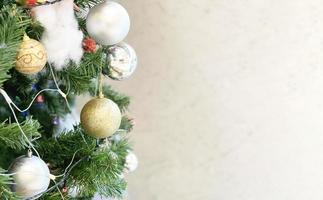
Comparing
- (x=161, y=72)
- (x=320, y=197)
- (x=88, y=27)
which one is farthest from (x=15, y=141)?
(x=320, y=197)

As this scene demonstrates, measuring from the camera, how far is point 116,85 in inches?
38.6

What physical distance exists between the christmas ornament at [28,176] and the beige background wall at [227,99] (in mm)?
483

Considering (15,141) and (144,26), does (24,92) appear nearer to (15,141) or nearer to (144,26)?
(15,141)

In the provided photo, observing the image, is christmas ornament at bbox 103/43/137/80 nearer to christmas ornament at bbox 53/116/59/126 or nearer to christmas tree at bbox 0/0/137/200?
christmas tree at bbox 0/0/137/200

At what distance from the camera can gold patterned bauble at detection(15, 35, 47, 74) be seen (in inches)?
18.2

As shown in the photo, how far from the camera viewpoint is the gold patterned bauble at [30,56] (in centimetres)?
46

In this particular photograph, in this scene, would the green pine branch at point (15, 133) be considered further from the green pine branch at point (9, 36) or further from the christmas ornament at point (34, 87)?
the christmas ornament at point (34, 87)

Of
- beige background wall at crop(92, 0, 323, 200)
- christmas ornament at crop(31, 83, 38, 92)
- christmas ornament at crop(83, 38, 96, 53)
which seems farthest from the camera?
beige background wall at crop(92, 0, 323, 200)

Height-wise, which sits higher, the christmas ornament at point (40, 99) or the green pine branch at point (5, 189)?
the green pine branch at point (5, 189)

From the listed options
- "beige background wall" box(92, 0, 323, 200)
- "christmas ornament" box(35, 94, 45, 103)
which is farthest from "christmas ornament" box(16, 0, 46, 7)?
"beige background wall" box(92, 0, 323, 200)

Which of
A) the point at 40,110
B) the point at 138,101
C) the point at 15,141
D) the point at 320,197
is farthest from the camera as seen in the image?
the point at 138,101

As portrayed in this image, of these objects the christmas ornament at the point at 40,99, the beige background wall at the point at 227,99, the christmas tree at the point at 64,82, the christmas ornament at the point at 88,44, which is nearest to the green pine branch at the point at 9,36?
the christmas tree at the point at 64,82

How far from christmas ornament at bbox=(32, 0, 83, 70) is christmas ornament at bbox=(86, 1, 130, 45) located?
21 mm

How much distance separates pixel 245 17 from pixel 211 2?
0.25 feet
